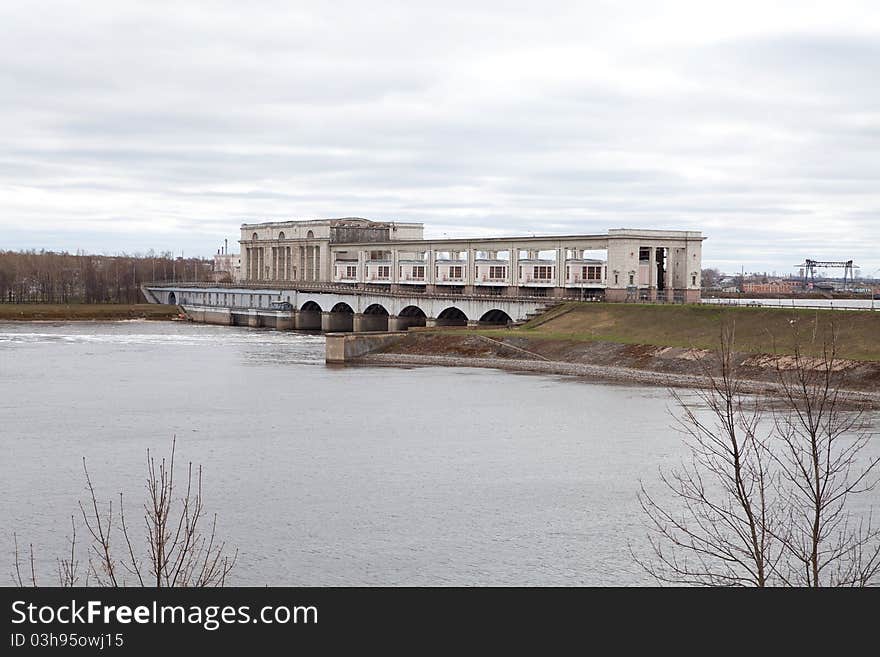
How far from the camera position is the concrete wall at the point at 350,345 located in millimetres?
81562

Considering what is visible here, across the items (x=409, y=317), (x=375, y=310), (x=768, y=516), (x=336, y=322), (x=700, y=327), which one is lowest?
(x=768, y=516)

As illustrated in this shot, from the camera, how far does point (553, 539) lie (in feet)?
92.0

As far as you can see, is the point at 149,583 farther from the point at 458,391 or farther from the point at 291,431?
the point at 458,391

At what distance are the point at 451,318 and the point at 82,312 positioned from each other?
6743cm

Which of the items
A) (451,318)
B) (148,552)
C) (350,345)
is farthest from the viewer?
(451,318)

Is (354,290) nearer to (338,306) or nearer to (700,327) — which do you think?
(338,306)

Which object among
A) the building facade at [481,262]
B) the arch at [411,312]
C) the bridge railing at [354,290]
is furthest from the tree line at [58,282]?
the arch at [411,312]

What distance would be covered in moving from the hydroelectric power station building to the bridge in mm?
135

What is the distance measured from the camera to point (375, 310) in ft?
405

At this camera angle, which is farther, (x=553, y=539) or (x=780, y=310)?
(x=780, y=310)

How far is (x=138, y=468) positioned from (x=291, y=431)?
32.7ft

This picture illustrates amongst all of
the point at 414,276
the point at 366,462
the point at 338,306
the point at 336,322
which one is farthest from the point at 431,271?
the point at 366,462

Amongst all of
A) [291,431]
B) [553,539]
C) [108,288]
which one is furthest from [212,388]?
[108,288]
